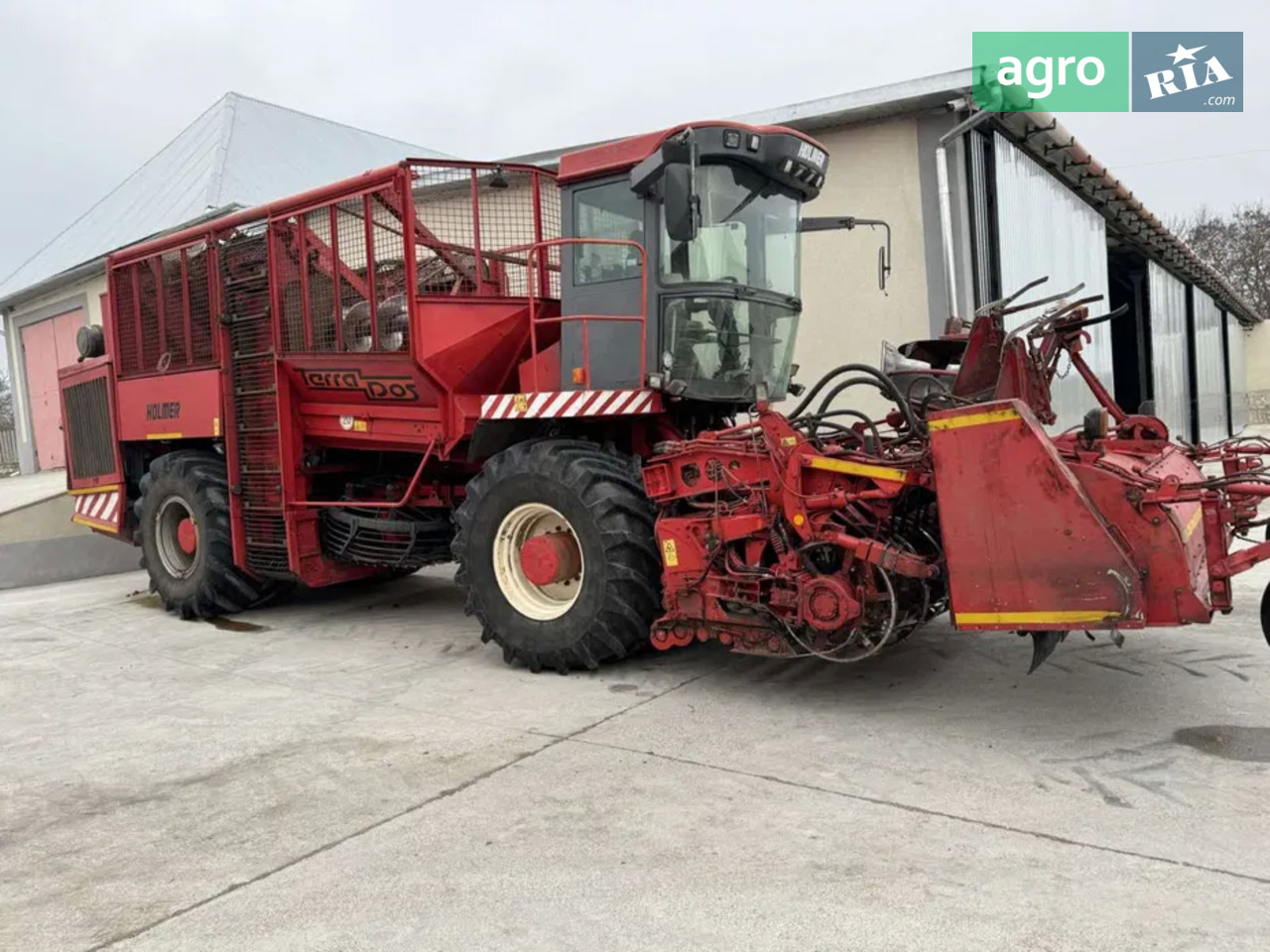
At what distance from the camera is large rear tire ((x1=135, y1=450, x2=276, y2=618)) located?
7.31 m

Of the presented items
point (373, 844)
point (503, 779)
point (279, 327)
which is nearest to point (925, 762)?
point (503, 779)

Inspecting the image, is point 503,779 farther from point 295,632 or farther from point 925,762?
point 295,632

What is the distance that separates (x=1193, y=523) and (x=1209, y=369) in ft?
91.1

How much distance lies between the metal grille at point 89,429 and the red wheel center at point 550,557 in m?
4.95

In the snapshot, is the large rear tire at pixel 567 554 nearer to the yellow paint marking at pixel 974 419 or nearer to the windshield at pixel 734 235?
the windshield at pixel 734 235

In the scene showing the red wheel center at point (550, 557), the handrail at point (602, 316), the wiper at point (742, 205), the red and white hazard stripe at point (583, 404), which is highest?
the wiper at point (742, 205)

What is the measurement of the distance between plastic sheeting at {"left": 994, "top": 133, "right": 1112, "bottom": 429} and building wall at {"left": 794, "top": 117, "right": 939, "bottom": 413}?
44.7 inches

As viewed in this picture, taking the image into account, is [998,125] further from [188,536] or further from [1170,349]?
[1170,349]

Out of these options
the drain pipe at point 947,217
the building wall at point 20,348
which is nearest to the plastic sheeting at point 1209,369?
the drain pipe at point 947,217

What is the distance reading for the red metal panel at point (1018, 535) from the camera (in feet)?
12.2

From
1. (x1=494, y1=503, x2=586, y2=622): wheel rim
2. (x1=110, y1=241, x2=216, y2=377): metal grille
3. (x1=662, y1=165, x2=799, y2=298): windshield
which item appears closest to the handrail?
(x1=662, y1=165, x2=799, y2=298): windshield

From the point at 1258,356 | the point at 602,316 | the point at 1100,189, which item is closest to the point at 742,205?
the point at 602,316

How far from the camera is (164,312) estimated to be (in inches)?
303

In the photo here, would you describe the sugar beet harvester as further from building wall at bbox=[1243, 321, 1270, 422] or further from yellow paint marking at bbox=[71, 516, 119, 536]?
building wall at bbox=[1243, 321, 1270, 422]
